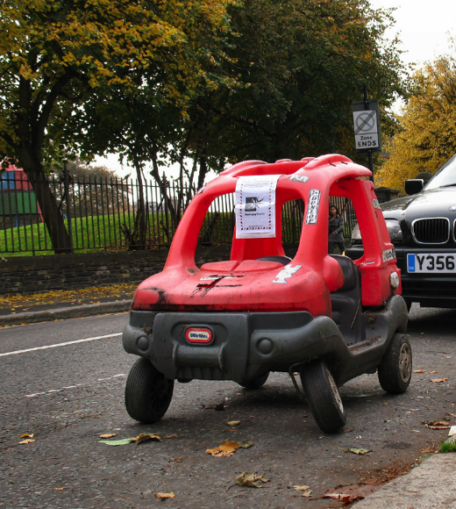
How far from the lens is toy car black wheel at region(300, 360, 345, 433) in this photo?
357cm

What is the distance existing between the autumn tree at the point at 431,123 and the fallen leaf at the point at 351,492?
132ft

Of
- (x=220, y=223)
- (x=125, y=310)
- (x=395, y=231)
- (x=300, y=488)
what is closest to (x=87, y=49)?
(x=220, y=223)

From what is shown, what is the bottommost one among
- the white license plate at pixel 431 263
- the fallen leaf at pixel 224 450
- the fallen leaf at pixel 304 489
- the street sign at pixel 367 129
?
the fallen leaf at pixel 304 489

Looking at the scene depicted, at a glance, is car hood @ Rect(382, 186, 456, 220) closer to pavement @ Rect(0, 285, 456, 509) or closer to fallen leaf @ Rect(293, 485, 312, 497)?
pavement @ Rect(0, 285, 456, 509)

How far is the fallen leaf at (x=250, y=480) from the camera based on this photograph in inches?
119

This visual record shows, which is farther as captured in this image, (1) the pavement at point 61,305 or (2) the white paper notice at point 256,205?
(1) the pavement at point 61,305

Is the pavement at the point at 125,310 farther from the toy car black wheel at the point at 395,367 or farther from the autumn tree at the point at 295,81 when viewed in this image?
the autumn tree at the point at 295,81

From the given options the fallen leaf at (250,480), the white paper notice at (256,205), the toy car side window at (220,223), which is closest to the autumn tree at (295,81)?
the toy car side window at (220,223)

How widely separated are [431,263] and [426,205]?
646 mm

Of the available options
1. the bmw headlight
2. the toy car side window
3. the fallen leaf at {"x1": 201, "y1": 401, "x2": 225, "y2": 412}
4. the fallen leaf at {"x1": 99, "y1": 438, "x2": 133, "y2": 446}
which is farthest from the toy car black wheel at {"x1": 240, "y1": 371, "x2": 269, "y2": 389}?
the toy car side window

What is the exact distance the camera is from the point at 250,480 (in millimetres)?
3047

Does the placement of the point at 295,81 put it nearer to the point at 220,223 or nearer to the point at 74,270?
the point at 220,223

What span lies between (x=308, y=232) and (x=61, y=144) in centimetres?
1892

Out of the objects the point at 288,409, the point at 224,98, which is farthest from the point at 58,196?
the point at 288,409
